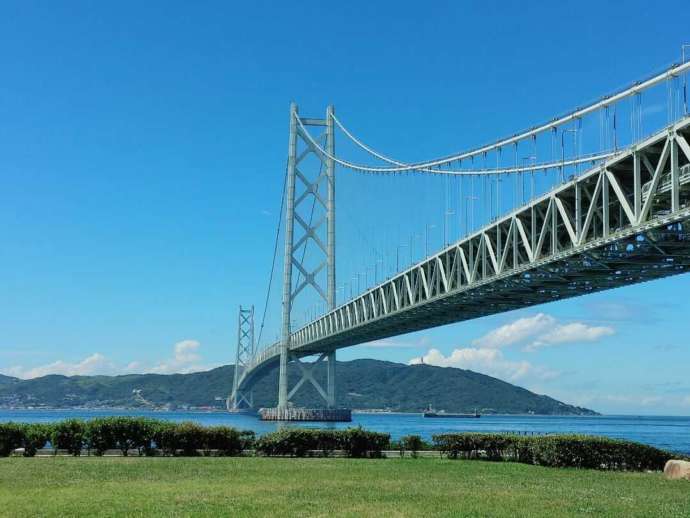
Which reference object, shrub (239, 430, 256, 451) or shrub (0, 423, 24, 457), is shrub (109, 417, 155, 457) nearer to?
shrub (0, 423, 24, 457)

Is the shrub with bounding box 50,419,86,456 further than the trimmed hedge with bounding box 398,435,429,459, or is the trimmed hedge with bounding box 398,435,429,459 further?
the trimmed hedge with bounding box 398,435,429,459

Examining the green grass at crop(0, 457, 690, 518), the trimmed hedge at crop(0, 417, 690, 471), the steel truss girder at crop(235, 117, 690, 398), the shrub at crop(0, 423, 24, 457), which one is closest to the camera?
the green grass at crop(0, 457, 690, 518)

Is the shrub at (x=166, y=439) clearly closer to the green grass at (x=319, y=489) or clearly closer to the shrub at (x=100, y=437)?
the shrub at (x=100, y=437)

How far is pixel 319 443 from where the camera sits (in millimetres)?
32312

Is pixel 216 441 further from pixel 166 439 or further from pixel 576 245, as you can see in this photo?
pixel 576 245

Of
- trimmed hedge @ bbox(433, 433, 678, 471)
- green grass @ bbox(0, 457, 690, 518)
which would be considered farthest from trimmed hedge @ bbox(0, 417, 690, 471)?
green grass @ bbox(0, 457, 690, 518)

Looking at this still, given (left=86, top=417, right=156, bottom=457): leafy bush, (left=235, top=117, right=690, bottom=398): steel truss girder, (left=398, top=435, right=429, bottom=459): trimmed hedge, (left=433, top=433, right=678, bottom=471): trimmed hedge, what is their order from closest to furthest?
(left=235, top=117, right=690, bottom=398): steel truss girder → (left=433, top=433, right=678, bottom=471): trimmed hedge → (left=86, top=417, right=156, bottom=457): leafy bush → (left=398, top=435, right=429, bottom=459): trimmed hedge

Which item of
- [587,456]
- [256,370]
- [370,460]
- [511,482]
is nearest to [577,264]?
[587,456]

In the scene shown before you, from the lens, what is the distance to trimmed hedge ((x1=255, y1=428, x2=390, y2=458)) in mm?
31922

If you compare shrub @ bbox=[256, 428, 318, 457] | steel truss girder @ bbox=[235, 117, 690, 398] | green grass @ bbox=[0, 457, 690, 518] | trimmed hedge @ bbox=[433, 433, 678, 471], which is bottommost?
green grass @ bbox=[0, 457, 690, 518]

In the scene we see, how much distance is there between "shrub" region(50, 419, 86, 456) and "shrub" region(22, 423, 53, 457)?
0.25m

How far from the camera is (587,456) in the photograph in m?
28.3

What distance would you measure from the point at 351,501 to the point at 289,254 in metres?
67.6

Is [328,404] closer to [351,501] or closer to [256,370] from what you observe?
[256,370]
